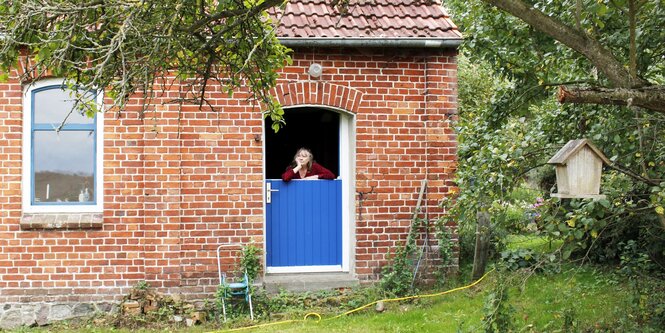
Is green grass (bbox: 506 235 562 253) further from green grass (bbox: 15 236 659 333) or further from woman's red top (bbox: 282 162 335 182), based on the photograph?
woman's red top (bbox: 282 162 335 182)

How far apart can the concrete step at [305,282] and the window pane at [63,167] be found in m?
2.43

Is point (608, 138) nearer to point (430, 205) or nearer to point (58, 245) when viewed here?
point (430, 205)

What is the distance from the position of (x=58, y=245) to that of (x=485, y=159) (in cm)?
574

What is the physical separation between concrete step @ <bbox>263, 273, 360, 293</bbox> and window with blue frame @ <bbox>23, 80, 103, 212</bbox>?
236cm

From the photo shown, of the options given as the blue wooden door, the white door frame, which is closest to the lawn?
the white door frame

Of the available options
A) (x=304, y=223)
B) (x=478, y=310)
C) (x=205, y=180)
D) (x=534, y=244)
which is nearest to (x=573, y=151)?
(x=478, y=310)

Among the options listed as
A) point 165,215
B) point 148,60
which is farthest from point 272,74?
point 165,215

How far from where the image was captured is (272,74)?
6539mm

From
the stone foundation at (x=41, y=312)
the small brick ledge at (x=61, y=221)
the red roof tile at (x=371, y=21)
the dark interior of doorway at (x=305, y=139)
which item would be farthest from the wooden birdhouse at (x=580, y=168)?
the dark interior of doorway at (x=305, y=139)

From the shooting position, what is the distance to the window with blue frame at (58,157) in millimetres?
9547

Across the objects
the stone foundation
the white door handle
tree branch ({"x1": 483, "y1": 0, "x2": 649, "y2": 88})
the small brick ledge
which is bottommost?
the stone foundation

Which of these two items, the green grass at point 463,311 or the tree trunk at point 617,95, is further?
the green grass at point 463,311

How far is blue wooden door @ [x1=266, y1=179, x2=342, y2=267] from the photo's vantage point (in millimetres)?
10328

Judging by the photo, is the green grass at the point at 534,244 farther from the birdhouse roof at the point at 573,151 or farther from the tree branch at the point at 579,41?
the tree branch at the point at 579,41
